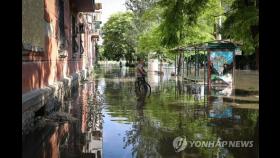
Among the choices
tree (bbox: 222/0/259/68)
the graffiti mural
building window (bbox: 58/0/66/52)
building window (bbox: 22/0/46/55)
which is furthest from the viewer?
the graffiti mural

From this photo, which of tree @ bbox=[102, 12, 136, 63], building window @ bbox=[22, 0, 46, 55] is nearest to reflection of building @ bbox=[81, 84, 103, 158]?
building window @ bbox=[22, 0, 46, 55]

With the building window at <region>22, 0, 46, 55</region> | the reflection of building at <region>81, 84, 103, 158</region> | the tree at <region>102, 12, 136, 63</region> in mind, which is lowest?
the reflection of building at <region>81, 84, 103, 158</region>

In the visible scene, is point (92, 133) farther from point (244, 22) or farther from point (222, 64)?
point (222, 64)

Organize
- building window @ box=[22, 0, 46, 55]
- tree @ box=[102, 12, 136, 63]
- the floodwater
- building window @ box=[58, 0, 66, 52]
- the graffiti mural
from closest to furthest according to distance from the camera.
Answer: the floodwater
building window @ box=[22, 0, 46, 55]
building window @ box=[58, 0, 66, 52]
the graffiti mural
tree @ box=[102, 12, 136, 63]

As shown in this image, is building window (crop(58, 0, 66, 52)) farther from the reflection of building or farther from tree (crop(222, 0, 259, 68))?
tree (crop(222, 0, 259, 68))

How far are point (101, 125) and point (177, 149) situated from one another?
11.7 ft

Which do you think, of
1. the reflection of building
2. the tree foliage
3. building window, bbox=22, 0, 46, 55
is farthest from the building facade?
the tree foliage

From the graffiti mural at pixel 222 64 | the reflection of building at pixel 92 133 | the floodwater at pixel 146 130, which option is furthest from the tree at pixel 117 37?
the reflection of building at pixel 92 133

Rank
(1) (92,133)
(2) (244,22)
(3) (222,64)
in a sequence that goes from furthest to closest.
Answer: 1. (3) (222,64)
2. (2) (244,22)
3. (1) (92,133)

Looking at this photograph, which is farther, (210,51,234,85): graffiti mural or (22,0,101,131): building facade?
(210,51,234,85): graffiti mural

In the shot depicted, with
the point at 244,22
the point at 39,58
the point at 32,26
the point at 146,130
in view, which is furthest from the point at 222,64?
the point at 32,26

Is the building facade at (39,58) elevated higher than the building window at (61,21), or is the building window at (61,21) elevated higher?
the building window at (61,21)

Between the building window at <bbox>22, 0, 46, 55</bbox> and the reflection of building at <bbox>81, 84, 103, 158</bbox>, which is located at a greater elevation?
the building window at <bbox>22, 0, 46, 55</bbox>

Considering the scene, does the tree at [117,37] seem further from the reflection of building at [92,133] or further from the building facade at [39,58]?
the reflection of building at [92,133]
